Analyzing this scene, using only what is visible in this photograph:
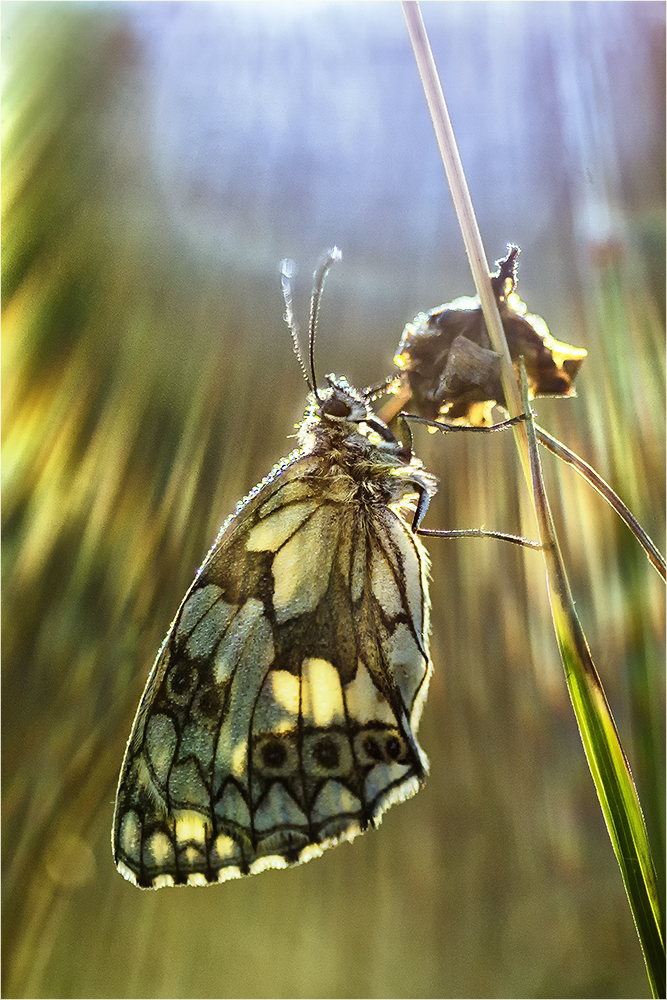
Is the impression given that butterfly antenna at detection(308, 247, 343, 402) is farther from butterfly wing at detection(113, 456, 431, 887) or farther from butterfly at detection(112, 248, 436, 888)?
butterfly wing at detection(113, 456, 431, 887)

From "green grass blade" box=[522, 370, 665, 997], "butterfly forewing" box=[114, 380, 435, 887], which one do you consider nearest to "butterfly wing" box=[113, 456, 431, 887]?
"butterfly forewing" box=[114, 380, 435, 887]

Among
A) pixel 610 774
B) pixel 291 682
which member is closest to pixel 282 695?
pixel 291 682

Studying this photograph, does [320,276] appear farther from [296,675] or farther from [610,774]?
[610,774]

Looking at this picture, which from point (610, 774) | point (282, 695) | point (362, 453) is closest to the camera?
point (610, 774)

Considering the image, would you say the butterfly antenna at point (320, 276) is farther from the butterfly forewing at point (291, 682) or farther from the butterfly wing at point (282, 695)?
the butterfly wing at point (282, 695)

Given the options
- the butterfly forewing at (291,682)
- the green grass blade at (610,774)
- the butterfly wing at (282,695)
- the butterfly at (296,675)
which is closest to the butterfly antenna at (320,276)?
the butterfly at (296,675)

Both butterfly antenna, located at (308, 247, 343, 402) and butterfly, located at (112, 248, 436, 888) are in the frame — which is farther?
butterfly antenna, located at (308, 247, 343, 402)
